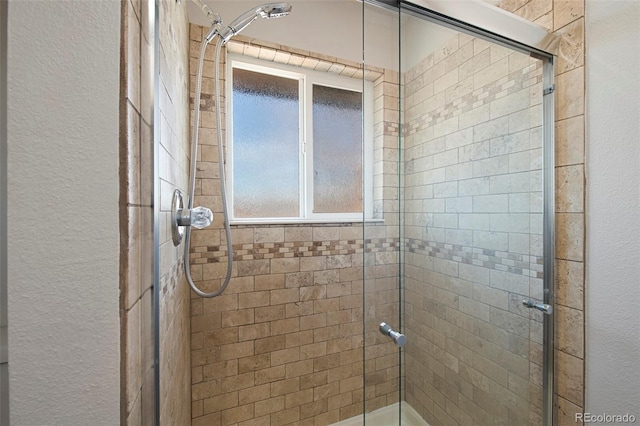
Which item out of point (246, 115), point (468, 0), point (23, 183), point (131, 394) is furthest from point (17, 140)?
point (246, 115)

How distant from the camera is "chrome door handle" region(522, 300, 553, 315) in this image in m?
1.13

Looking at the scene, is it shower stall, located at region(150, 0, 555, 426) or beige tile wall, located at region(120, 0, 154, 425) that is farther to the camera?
shower stall, located at region(150, 0, 555, 426)

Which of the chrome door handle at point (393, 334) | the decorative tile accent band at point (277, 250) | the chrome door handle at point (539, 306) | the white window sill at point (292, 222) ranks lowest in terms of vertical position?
the chrome door handle at point (393, 334)

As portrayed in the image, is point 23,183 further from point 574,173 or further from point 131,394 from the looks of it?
point 574,173

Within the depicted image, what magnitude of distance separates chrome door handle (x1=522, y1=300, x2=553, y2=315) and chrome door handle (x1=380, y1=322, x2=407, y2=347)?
60 centimetres

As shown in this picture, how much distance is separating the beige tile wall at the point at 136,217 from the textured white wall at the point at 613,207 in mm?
1467

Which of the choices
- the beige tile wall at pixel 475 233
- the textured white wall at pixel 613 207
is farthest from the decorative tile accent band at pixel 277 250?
the textured white wall at pixel 613 207

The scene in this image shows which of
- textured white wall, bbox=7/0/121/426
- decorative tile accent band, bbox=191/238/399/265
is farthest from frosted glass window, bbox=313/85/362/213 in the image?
textured white wall, bbox=7/0/121/426

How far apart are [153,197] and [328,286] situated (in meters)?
1.39

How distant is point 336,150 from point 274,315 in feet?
3.96

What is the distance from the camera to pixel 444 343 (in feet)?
3.62

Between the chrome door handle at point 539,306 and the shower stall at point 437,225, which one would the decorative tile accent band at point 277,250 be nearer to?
the shower stall at point 437,225

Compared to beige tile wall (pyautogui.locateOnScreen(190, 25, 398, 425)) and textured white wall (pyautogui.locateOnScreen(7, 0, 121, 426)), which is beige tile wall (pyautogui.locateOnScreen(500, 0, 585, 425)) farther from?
textured white wall (pyautogui.locateOnScreen(7, 0, 121, 426))

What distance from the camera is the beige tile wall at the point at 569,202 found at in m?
1.06
